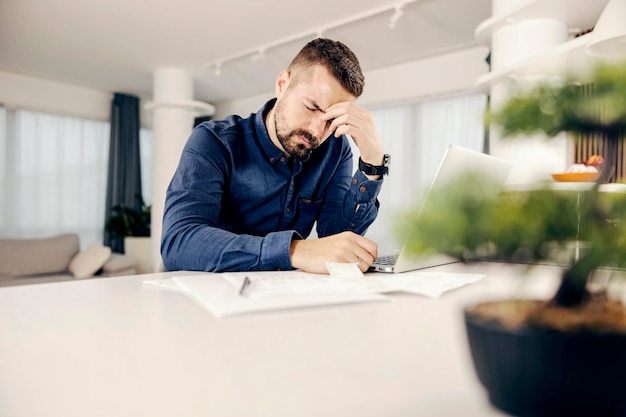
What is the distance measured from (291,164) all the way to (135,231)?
4802 mm

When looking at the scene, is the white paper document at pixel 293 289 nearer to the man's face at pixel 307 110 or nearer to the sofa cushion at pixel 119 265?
the man's face at pixel 307 110

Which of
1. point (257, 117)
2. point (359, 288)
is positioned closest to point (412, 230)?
point (359, 288)

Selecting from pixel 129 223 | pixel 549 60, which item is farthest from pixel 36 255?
pixel 549 60

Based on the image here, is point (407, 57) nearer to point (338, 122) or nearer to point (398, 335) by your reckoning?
point (338, 122)

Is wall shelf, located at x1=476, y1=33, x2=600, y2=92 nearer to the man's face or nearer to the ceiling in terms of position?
the man's face

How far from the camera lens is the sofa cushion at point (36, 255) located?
4.35 meters

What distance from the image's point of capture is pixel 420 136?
5.42m

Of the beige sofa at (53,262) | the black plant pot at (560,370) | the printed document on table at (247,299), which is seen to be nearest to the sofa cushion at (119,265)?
the beige sofa at (53,262)

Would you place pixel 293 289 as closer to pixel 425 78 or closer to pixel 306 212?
pixel 306 212

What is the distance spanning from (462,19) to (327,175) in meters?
3.06

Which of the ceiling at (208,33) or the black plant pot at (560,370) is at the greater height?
the ceiling at (208,33)

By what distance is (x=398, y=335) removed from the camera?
0.55 meters

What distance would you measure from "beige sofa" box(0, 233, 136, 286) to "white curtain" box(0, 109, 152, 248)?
132 cm

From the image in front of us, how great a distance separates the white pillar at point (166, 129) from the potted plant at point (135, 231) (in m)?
0.16
